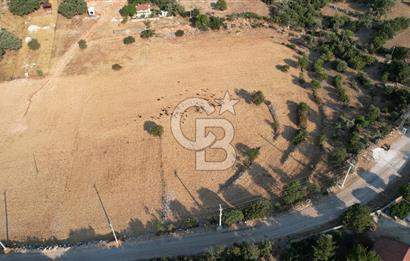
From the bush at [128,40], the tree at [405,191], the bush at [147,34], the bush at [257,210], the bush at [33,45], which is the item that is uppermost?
the bush at [147,34]

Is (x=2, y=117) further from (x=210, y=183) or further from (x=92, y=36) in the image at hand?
(x=210, y=183)

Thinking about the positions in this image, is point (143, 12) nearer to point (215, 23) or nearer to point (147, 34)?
point (147, 34)

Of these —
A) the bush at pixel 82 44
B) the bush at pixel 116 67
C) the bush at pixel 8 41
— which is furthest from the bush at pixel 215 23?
the bush at pixel 8 41

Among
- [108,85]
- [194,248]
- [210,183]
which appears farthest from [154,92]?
[194,248]

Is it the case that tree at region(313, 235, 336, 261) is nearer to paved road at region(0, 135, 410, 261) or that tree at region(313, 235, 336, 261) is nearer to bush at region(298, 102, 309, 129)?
paved road at region(0, 135, 410, 261)

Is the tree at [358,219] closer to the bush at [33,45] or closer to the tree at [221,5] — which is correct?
the tree at [221,5]

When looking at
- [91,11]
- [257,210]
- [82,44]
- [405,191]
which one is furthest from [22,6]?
[405,191]
